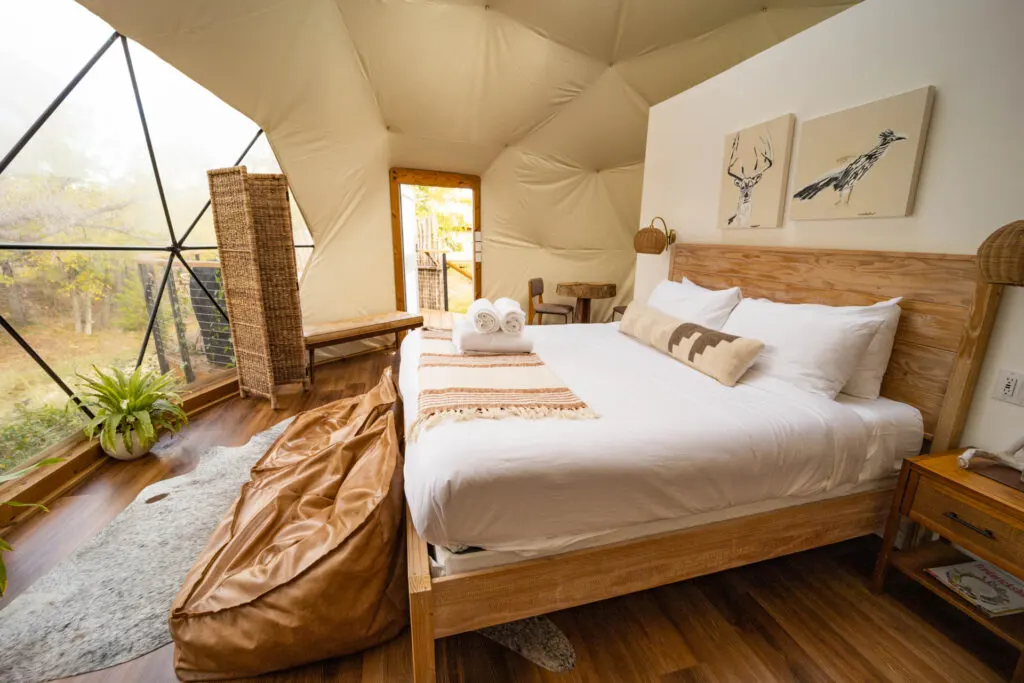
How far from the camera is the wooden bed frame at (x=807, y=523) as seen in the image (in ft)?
3.90

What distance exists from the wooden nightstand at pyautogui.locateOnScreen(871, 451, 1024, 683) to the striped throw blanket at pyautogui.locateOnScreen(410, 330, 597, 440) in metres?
1.14

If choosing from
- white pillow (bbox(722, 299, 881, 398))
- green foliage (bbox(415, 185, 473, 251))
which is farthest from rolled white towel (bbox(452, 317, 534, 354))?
green foliage (bbox(415, 185, 473, 251))

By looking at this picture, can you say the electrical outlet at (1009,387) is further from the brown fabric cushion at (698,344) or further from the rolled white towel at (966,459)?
the brown fabric cushion at (698,344)

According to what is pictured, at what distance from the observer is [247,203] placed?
2873mm

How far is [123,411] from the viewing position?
7.69 feet

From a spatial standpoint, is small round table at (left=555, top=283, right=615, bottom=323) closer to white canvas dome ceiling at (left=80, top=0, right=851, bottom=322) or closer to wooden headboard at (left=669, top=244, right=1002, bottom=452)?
white canvas dome ceiling at (left=80, top=0, right=851, bottom=322)

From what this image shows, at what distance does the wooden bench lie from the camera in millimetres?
3621

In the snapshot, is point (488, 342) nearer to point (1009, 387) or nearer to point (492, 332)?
point (492, 332)

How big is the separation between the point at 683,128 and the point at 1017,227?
81.4 inches

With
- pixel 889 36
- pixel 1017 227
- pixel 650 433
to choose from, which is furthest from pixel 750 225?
pixel 650 433

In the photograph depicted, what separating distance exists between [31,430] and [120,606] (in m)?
1.36

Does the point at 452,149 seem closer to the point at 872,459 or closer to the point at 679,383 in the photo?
the point at 679,383

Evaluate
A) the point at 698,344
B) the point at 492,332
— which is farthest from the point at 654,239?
the point at 492,332

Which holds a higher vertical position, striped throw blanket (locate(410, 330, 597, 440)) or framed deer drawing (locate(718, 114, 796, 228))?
framed deer drawing (locate(718, 114, 796, 228))
